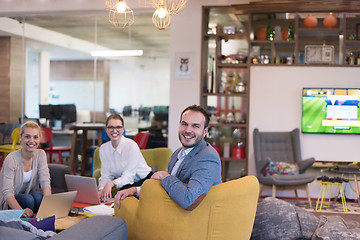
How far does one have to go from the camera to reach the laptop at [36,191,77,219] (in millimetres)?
3125

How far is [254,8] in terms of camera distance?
7012mm

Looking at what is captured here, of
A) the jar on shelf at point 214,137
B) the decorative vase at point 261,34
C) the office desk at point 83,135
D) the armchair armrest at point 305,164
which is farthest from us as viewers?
the office desk at point 83,135

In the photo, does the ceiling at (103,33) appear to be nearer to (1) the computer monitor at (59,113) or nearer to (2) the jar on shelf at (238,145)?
(1) the computer monitor at (59,113)

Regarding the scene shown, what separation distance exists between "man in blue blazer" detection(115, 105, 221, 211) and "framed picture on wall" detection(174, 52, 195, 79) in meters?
4.25

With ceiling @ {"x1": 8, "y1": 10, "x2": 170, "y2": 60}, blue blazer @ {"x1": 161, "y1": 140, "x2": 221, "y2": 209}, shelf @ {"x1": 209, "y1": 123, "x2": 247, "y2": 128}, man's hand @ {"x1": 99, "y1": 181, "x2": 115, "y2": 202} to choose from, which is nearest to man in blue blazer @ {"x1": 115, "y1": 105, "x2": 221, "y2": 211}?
blue blazer @ {"x1": 161, "y1": 140, "x2": 221, "y2": 209}

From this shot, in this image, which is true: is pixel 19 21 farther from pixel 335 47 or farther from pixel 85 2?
pixel 335 47

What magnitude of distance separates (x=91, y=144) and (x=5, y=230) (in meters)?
6.26

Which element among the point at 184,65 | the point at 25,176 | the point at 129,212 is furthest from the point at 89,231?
the point at 184,65

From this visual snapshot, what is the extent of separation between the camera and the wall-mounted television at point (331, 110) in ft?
22.7

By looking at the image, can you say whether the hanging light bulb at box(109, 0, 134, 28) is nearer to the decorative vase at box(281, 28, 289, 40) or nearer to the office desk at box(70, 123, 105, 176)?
the office desk at box(70, 123, 105, 176)

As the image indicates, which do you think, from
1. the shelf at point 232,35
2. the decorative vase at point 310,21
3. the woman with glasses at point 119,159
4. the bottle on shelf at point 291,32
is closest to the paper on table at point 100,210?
the woman with glasses at point 119,159

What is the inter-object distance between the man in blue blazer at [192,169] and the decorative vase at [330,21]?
4.78 metres

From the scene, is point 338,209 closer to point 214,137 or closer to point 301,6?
point 214,137

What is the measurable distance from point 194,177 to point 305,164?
4204mm
